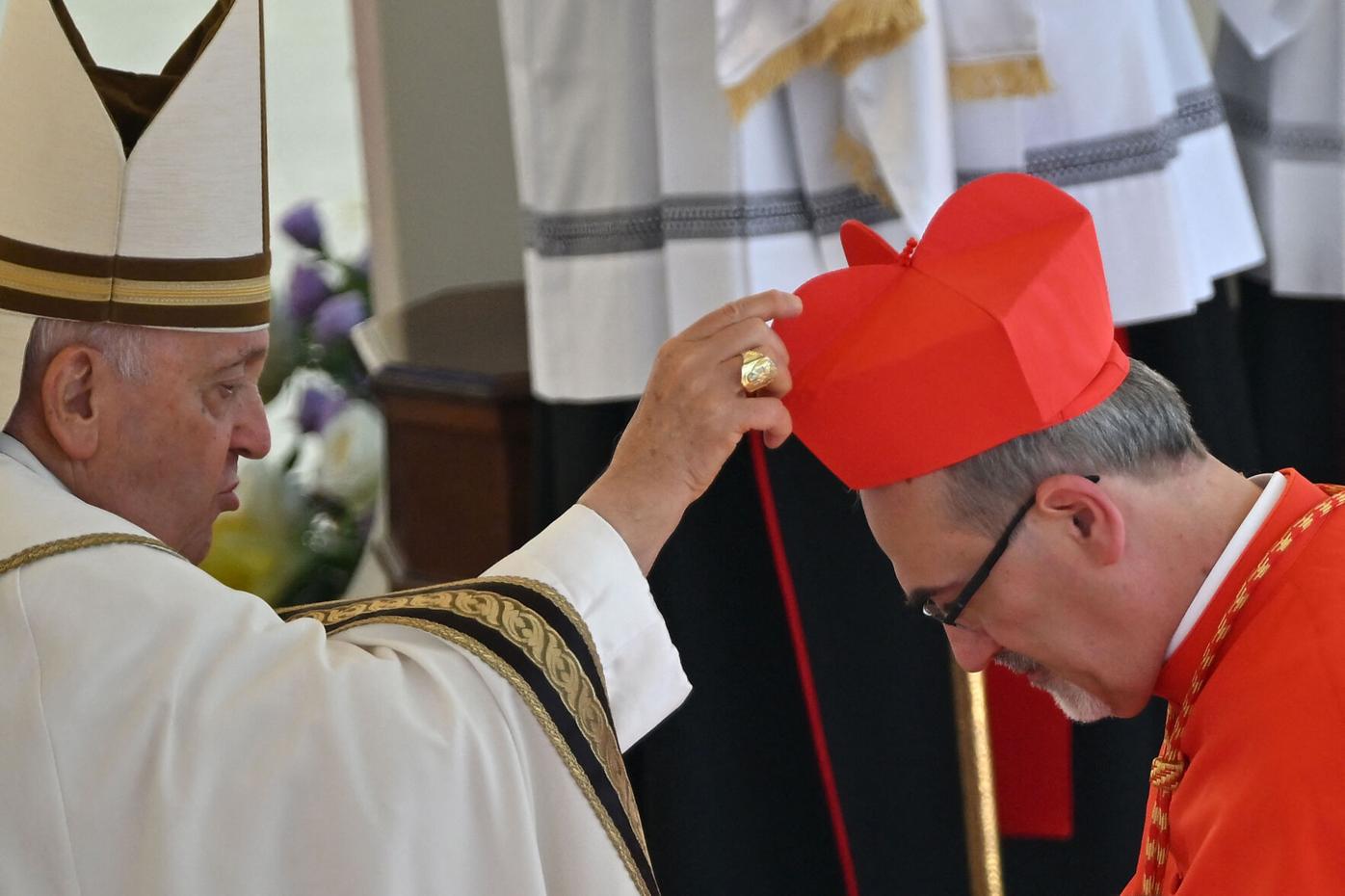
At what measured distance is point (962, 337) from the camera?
1810 millimetres

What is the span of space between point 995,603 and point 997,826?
1.32 meters

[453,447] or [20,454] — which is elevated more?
[20,454]

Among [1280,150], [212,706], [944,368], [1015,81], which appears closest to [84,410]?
[212,706]

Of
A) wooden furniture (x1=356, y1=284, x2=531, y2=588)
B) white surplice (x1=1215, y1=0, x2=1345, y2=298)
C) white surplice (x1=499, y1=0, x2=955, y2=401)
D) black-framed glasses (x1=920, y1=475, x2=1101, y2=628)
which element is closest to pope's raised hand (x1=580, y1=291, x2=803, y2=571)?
black-framed glasses (x1=920, y1=475, x2=1101, y2=628)

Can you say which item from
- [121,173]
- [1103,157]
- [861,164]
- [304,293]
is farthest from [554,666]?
[304,293]

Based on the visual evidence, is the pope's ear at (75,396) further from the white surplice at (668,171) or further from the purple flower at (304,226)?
the purple flower at (304,226)

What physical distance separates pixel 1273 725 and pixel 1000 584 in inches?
13.1

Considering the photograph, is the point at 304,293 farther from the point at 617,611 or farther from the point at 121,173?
the point at 617,611

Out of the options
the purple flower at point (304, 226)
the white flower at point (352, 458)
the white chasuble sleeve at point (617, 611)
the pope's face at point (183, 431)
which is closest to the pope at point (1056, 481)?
the white chasuble sleeve at point (617, 611)

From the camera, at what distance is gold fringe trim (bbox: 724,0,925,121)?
2.53m

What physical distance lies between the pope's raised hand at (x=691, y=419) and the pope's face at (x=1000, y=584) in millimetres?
167

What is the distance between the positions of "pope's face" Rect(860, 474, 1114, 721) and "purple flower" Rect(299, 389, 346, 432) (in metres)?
2.48

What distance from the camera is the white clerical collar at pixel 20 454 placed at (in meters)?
1.81

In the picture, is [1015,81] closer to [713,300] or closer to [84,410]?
[713,300]
